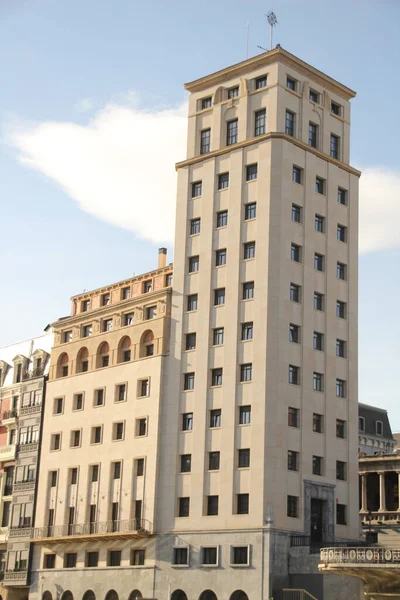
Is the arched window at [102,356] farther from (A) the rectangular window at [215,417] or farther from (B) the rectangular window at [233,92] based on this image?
(B) the rectangular window at [233,92]

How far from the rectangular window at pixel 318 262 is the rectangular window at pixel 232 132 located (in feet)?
41.8

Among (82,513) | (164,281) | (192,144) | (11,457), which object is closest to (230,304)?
(164,281)

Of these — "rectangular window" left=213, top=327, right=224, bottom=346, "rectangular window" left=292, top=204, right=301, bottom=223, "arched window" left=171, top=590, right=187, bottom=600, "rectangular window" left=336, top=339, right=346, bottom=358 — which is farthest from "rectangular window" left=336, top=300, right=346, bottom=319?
"arched window" left=171, top=590, right=187, bottom=600

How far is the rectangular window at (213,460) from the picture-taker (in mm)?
84062

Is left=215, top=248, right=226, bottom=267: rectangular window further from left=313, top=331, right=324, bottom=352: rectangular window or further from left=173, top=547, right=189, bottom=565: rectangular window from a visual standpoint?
left=173, top=547, right=189, bottom=565: rectangular window

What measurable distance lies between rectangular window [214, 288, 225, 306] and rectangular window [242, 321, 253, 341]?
339 cm

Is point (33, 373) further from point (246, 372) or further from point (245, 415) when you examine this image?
point (245, 415)

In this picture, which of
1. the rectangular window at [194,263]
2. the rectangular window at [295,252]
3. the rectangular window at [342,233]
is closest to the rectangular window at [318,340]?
the rectangular window at [295,252]

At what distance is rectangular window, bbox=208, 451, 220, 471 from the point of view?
276 ft

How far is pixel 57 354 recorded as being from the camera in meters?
103

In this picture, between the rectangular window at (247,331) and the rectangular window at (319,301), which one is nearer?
the rectangular window at (247,331)

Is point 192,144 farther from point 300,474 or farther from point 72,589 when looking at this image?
point 72,589

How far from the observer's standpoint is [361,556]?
6788 centimetres

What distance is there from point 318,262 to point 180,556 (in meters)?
27.8
